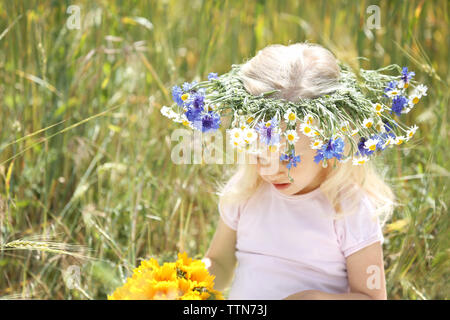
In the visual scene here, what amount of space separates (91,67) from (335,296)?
105 centimetres

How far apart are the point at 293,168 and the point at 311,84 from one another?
0.56 ft

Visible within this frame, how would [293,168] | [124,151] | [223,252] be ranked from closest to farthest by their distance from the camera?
[293,168] → [223,252] → [124,151]

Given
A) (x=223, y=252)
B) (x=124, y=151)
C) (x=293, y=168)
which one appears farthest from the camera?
(x=124, y=151)

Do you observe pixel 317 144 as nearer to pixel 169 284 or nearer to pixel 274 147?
pixel 274 147

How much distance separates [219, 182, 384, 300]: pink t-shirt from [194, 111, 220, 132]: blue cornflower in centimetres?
32

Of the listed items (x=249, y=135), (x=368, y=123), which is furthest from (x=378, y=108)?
(x=249, y=135)

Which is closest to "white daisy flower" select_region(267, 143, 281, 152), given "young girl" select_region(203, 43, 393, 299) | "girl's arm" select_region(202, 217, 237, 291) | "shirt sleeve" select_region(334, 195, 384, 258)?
"young girl" select_region(203, 43, 393, 299)

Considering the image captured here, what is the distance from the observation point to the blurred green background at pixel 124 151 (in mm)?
1384

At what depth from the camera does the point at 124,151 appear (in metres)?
1.66

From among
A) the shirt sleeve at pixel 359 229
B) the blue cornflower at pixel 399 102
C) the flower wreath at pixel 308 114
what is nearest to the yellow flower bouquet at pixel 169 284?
the flower wreath at pixel 308 114

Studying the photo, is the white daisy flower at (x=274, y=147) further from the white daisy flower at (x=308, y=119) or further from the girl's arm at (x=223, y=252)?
the girl's arm at (x=223, y=252)

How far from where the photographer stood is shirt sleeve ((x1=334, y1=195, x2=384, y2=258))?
1.13 meters
